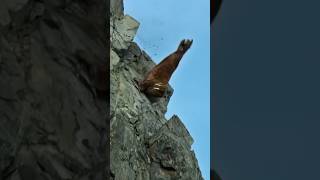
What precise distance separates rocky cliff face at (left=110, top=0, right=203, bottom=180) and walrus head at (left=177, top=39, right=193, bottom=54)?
75 centimetres

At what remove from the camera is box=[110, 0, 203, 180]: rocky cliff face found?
28.1 feet

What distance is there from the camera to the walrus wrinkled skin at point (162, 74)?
392 inches

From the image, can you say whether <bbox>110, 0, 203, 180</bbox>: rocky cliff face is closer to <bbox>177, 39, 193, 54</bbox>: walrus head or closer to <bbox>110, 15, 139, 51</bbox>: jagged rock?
<bbox>110, 15, 139, 51</bbox>: jagged rock

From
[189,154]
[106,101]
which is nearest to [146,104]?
[189,154]

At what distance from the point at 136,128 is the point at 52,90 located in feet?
26.1

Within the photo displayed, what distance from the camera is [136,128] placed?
30.1 feet
